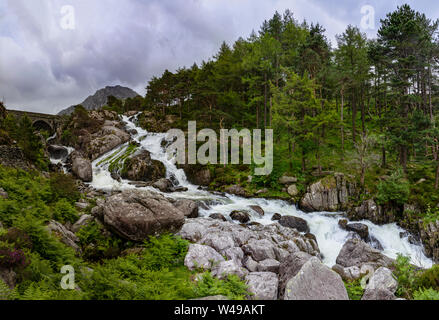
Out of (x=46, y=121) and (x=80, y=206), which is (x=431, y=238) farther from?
(x=46, y=121)

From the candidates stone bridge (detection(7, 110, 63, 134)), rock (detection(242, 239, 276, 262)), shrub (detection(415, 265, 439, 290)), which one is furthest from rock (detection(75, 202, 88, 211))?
stone bridge (detection(7, 110, 63, 134))

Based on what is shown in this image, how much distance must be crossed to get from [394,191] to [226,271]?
55.3 ft

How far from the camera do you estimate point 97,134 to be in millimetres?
39031

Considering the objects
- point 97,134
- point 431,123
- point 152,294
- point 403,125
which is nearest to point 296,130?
point 403,125

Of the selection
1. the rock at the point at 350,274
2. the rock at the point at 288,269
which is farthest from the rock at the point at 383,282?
the rock at the point at 288,269

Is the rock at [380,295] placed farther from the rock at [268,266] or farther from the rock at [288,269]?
the rock at [268,266]

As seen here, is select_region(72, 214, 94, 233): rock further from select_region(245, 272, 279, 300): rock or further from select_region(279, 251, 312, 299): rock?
select_region(279, 251, 312, 299): rock

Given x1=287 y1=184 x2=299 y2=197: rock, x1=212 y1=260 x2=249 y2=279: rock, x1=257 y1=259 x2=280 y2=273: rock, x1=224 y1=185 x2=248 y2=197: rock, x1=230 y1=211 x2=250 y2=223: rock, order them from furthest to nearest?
1. x1=224 y1=185 x2=248 y2=197: rock
2. x1=287 y1=184 x2=299 y2=197: rock
3. x1=230 y1=211 x2=250 y2=223: rock
4. x1=257 y1=259 x2=280 y2=273: rock
5. x1=212 y1=260 x2=249 y2=279: rock

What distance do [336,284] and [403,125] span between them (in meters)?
21.0

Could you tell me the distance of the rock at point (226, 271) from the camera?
6.77 meters

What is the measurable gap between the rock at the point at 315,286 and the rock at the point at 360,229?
39.9 ft

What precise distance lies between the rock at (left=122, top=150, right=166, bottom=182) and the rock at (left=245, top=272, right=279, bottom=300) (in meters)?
22.3

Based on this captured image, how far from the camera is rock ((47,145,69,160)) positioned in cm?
3441
